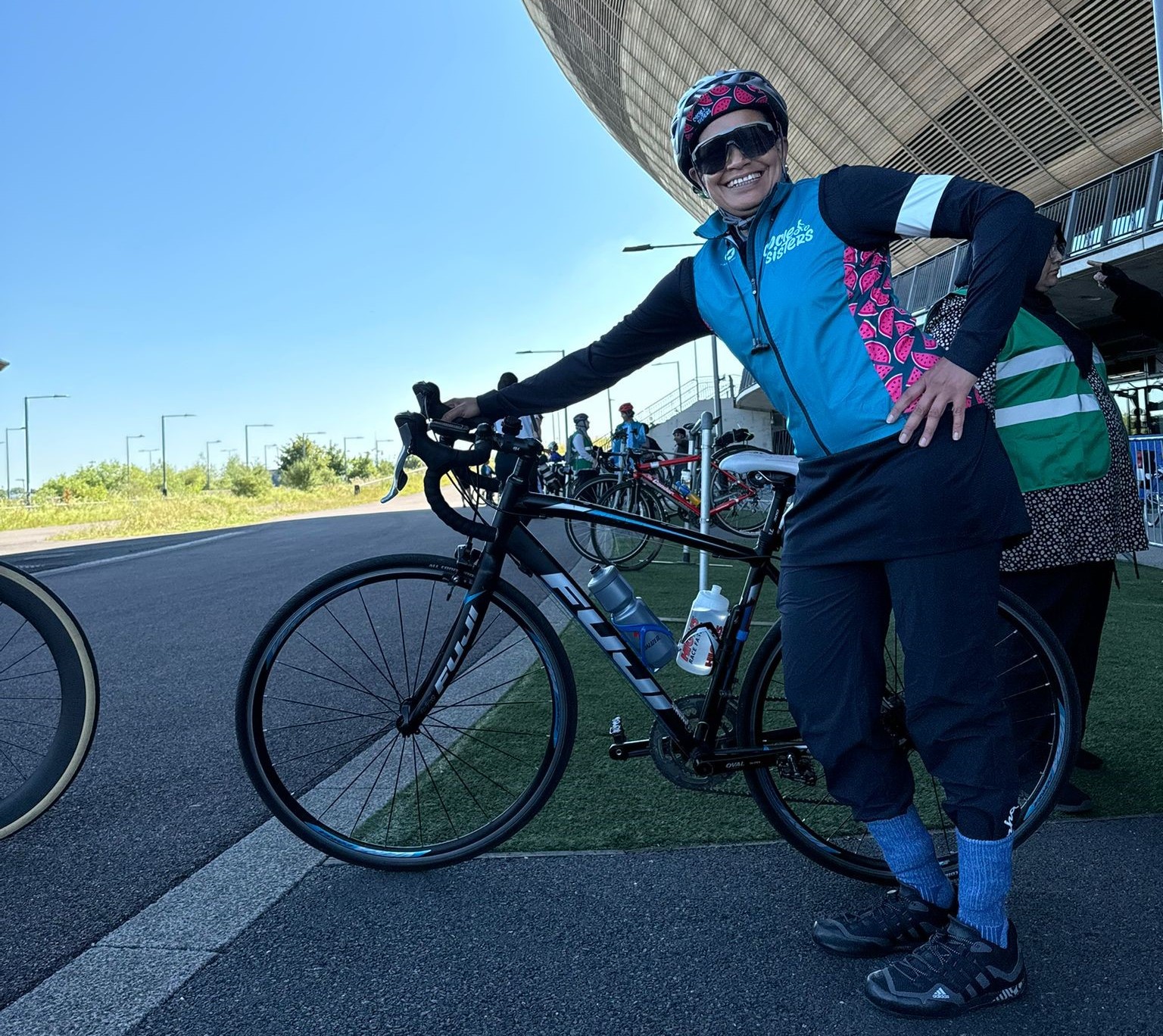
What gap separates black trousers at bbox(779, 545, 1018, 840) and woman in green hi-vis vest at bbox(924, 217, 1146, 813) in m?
0.97

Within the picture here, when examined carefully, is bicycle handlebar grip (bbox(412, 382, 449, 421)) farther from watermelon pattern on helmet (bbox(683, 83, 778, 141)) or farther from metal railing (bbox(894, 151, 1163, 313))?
metal railing (bbox(894, 151, 1163, 313))

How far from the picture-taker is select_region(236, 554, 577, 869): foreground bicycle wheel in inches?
104

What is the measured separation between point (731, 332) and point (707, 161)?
0.38 m

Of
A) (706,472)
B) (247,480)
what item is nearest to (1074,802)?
(706,472)

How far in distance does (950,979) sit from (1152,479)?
396 inches

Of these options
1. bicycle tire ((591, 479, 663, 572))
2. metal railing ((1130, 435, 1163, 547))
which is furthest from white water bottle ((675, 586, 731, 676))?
metal railing ((1130, 435, 1163, 547))

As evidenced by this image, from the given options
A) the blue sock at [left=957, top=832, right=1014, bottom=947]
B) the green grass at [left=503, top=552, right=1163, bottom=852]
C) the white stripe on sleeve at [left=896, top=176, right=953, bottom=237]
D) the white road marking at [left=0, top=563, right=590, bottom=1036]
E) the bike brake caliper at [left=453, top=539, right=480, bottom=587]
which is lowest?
the white road marking at [left=0, top=563, right=590, bottom=1036]

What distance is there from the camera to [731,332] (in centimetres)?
227

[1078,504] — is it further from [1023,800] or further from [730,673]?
[730,673]

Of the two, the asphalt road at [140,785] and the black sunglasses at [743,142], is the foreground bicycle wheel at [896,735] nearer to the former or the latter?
the black sunglasses at [743,142]

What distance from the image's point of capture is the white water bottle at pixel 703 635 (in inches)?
108

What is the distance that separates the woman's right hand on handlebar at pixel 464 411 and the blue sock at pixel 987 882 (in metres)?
1.63

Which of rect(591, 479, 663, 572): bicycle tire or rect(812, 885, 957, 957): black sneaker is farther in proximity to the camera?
rect(591, 479, 663, 572): bicycle tire

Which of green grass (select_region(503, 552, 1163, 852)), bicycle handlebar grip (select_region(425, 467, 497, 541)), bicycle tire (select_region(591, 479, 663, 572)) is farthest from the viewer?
bicycle tire (select_region(591, 479, 663, 572))
